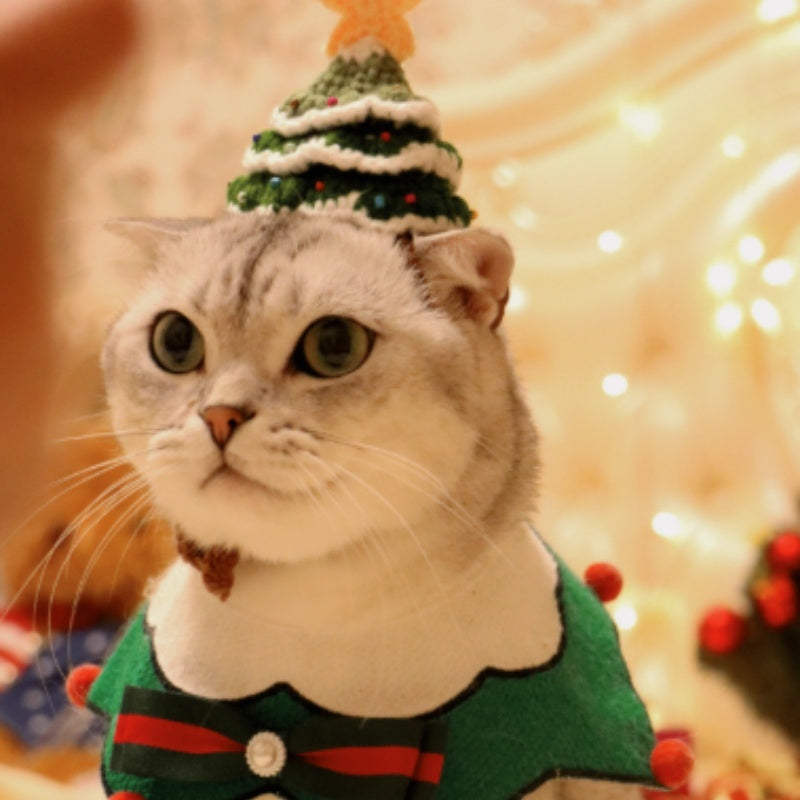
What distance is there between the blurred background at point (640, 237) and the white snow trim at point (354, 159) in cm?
81

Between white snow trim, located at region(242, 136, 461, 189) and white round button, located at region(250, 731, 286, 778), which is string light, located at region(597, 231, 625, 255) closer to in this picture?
white snow trim, located at region(242, 136, 461, 189)

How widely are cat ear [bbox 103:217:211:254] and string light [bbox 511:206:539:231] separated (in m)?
0.88

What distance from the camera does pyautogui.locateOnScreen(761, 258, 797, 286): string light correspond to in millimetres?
1393

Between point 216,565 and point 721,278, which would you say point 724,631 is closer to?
point 721,278

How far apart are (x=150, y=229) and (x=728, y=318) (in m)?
Answer: 1.06

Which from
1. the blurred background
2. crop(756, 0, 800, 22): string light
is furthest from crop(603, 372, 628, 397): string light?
crop(756, 0, 800, 22): string light

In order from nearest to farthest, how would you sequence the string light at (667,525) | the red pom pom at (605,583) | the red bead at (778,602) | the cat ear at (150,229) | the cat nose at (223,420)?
the cat nose at (223,420) → the cat ear at (150,229) → the red pom pom at (605,583) → the red bead at (778,602) → the string light at (667,525)

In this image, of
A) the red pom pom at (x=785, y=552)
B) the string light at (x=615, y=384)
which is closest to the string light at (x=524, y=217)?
the string light at (x=615, y=384)

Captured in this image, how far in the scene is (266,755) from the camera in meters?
0.55

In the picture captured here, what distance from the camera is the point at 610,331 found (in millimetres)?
1491

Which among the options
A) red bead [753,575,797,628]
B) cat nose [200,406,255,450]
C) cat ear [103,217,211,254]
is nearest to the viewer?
cat nose [200,406,255,450]

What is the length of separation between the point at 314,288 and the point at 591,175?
3.40 feet

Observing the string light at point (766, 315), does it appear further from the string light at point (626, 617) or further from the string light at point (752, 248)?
the string light at point (626, 617)

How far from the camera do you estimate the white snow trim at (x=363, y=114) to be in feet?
1.88
